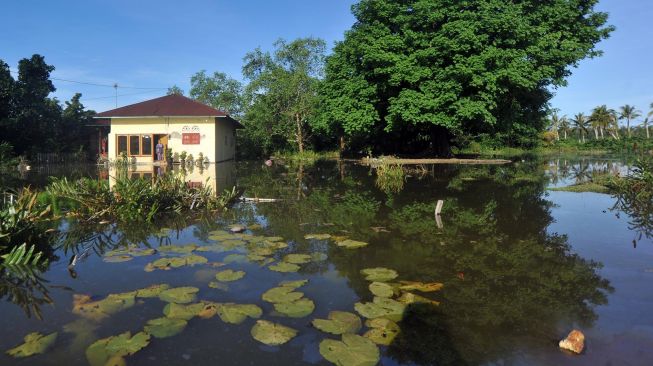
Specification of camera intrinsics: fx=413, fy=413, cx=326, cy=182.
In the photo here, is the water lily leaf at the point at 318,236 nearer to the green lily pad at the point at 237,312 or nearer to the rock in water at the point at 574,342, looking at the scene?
the green lily pad at the point at 237,312

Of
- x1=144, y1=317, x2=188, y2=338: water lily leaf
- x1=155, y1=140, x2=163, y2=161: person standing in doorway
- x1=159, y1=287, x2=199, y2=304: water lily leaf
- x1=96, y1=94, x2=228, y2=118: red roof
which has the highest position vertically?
x1=96, y1=94, x2=228, y2=118: red roof

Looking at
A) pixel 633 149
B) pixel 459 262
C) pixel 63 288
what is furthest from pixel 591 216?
pixel 633 149

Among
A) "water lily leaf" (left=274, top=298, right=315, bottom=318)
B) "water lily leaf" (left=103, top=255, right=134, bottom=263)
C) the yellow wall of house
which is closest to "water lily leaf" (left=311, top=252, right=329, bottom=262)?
"water lily leaf" (left=274, top=298, right=315, bottom=318)

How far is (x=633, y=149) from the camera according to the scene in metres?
46.5

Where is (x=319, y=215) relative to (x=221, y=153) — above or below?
below

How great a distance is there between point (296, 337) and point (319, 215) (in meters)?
5.34

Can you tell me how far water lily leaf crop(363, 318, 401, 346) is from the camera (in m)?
3.14

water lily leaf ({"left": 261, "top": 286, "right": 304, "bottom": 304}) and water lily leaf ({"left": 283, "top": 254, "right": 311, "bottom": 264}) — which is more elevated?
water lily leaf ({"left": 283, "top": 254, "right": 311, "bottom": 264})

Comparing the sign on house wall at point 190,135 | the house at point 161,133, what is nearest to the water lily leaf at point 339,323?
the house at point 161,133

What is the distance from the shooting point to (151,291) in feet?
13.4

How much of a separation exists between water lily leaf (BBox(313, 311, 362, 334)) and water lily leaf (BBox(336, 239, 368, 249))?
242cm

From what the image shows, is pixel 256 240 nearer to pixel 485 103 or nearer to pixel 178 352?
pixel 178 352

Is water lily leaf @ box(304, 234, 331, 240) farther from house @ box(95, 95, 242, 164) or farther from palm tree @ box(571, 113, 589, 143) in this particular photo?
palm tree @ box(571, 113, 589, 143)

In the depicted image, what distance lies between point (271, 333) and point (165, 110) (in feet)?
78.2
